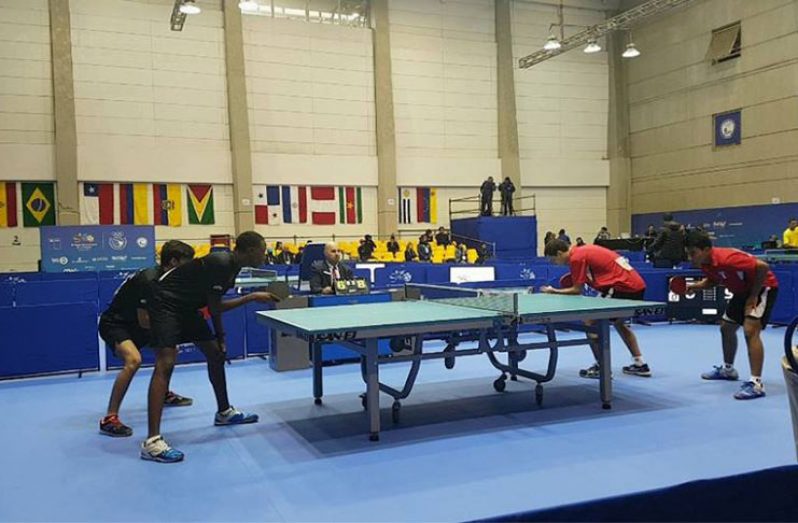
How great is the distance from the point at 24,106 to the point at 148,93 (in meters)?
3.64

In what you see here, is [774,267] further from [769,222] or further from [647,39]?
[647,39]

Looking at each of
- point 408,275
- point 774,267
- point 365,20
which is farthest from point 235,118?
point 774,267

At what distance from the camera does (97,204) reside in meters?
21.9

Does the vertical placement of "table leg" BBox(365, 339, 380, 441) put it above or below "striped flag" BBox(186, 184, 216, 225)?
below

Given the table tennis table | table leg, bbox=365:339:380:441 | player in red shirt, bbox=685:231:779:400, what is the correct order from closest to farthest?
the table tennis table
table leg, bbox=365:339:380:441
player in red shirt, bbox=685:231:779:400

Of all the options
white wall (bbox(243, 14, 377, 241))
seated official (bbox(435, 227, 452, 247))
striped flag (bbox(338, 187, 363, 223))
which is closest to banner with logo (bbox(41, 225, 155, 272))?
white wall (bbox(243, 14, 377, 241))

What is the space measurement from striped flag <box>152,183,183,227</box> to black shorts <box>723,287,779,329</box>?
19.3m

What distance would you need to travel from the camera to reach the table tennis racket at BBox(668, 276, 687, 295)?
12383mm

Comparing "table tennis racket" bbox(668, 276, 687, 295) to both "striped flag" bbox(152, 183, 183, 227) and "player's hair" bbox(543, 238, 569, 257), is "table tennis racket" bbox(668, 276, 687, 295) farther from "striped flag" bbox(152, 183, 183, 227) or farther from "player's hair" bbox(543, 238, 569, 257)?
"striped flag" bbox(152, 183, 183, 227)

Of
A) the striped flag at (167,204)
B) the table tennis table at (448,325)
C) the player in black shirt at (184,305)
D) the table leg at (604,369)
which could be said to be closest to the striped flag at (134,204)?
the striped flag at (167,204)

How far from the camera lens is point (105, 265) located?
17328mm

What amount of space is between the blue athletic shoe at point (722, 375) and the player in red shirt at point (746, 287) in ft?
2.05

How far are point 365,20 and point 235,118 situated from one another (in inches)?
254

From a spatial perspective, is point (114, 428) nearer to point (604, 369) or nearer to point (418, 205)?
point (604, 369)
